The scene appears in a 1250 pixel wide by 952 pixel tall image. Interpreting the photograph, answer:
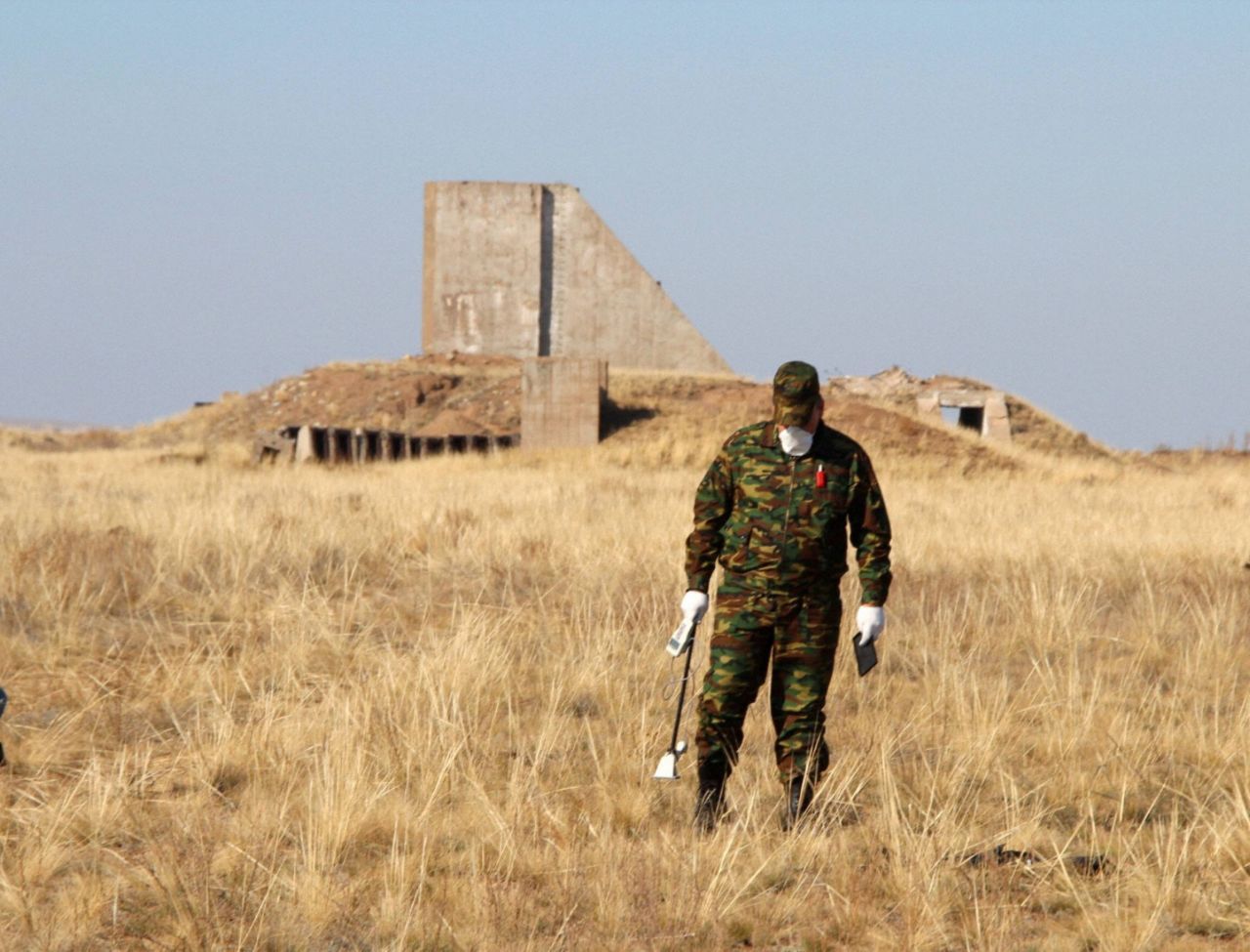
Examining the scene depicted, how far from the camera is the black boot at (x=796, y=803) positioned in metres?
4.89

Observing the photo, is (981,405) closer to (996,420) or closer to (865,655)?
(996,420)

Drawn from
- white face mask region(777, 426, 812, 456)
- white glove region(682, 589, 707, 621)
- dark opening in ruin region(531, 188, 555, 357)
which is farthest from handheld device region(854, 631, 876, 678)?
dark opening in ruin region(531, 188, 555, 357)

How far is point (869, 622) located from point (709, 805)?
909 mm

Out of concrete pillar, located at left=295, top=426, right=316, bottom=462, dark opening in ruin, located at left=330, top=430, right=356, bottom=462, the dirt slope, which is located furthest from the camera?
the dirt slope

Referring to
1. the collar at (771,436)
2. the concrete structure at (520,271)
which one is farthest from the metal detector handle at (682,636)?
the concrete structure at (520,271)

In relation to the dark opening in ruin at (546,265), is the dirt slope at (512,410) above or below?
below

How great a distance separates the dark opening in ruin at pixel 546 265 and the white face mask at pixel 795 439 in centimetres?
2966

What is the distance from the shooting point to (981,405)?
3016 centimetres

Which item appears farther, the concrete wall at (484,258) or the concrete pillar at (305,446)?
the concrete wall at (484,258)

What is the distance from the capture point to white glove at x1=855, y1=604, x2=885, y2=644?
188 inches

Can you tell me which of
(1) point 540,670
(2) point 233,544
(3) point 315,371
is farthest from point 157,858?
(3) point 315,371

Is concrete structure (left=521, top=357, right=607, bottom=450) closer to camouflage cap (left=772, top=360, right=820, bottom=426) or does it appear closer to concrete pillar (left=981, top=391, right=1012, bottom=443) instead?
concrete pillar (left=981, top=391, right=1012, bottom=443)

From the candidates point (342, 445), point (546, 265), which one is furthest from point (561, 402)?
point (546, 265)

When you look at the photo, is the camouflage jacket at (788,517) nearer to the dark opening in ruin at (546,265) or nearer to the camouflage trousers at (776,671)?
the camouflage trousers at (776,671)
